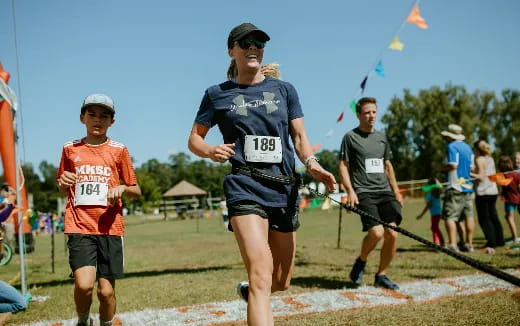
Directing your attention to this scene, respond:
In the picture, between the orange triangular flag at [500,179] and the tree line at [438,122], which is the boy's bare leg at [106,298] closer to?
the orange triangular flag at [500,179]

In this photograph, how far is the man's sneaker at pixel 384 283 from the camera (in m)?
5.22

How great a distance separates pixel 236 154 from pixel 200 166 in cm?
9912

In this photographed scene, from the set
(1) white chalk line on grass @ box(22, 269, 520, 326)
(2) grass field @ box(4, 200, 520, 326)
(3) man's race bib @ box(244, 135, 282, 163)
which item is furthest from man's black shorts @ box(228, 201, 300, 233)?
(1) white chalk line on grass @ box(22, 269, 520, 326)

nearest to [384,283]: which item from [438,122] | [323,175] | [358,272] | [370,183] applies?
[358,272]

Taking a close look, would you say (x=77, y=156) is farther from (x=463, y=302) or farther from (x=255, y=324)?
(x=463, y=302)

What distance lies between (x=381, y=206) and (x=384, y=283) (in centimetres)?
89

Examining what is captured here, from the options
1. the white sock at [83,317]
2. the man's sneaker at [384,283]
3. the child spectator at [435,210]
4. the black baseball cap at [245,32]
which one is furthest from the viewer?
the child spectator at [435,210]

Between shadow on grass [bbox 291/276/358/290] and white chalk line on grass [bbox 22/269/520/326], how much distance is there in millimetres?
291

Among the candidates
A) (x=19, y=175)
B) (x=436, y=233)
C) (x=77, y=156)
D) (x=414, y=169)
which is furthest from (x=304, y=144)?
(x=414, y=169)

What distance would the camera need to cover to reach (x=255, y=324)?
8.22 feet

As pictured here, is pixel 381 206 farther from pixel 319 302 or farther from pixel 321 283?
pixel 319 302

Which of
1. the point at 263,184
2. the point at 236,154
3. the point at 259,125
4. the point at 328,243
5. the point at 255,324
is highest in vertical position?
the point at 259,125

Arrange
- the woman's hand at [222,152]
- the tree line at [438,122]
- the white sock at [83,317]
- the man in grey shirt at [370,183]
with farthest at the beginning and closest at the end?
the tree line at [438,122]
the man in grey shirt at [370,183]
the white sock at [83,317]
the woman's hand at [222,152]

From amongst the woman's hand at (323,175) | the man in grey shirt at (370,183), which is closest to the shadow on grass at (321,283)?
the man in grey shirt at (370,183)
